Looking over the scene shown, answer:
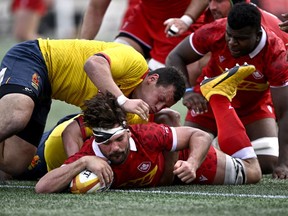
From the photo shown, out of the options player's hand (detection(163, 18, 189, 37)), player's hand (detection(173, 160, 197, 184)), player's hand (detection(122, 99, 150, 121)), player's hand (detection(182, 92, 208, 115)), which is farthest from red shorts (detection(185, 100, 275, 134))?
player's hand (detection(173, 160, 197, 184))

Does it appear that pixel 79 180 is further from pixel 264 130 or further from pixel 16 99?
pixel 264 130

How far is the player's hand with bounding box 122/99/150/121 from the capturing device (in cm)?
657

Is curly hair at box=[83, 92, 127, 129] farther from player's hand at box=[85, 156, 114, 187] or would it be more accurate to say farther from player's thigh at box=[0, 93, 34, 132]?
player's thigh at box=[0, 93, 34, 132]

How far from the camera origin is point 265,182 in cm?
724

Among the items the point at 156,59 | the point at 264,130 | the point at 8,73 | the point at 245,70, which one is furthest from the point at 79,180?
the point at 156,59

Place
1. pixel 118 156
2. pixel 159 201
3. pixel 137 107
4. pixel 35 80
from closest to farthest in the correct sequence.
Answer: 1. pixel 159 201
2. pixel 118 156
3. pixel 137 107
4. pixel 35 80

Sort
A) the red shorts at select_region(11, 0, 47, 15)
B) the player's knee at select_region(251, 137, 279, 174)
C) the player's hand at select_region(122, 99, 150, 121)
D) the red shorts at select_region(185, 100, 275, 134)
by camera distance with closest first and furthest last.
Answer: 1. the player's hand at select_region(122, 99, 150, 121)
2. the player's knee at select_region(251, 137, 279, 174)
3. the red shorts at select_region(185, 100, 275, 134)
4. the red shorts at select_region(11, 0, 47, 15)

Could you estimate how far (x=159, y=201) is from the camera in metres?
6.02

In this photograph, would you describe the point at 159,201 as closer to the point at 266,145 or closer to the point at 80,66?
the point at 80,66

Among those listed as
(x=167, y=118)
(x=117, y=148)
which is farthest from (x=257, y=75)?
(x=117, y=148)

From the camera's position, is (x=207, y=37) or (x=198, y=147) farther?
(x=207, y=37)

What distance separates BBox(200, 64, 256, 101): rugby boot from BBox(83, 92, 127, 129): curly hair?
1283 millimetres

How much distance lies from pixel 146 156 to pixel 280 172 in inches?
54.3

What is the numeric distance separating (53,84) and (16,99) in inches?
23.7
